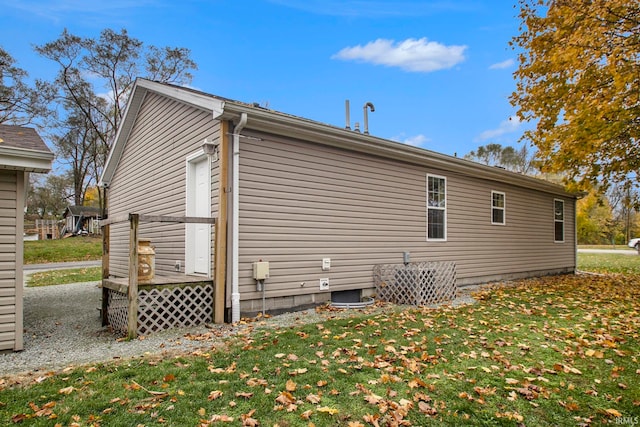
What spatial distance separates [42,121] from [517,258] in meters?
27.9

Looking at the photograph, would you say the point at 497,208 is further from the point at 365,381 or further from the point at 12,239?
the point at 12,239

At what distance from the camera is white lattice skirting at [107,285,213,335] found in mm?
5473

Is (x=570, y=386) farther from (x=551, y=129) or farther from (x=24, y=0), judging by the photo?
(x=24, y=0)

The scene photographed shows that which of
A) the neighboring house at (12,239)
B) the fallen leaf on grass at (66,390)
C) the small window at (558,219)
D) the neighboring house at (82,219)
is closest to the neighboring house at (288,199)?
the neighboring house at (12,239)

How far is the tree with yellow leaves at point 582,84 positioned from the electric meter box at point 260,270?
7135mm

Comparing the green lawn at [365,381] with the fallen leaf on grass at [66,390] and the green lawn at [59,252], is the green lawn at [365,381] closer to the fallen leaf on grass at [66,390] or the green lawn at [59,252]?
the fallen leaf on grass at [66,390]

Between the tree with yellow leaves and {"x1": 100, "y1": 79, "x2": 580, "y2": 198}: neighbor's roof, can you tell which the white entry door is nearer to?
{"x1": 100, "y1": 79, "x2": 580, "y2": 198}: neighbor's roof

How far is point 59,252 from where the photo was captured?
2105cm

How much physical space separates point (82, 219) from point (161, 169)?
33.9 m

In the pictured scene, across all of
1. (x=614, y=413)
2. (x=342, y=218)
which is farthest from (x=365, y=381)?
(x=342, y=218)

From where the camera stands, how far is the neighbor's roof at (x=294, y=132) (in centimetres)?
600

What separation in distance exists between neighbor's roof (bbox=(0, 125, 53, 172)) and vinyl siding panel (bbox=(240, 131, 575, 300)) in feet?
8.40

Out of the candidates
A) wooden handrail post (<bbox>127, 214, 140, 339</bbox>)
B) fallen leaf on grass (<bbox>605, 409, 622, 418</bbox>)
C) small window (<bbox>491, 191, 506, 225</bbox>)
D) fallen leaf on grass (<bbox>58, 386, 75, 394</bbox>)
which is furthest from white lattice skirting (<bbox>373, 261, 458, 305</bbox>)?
fallen leaf on grass (<bbox>58, 386, 75, 394</bbox>)

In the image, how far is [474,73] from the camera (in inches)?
579
